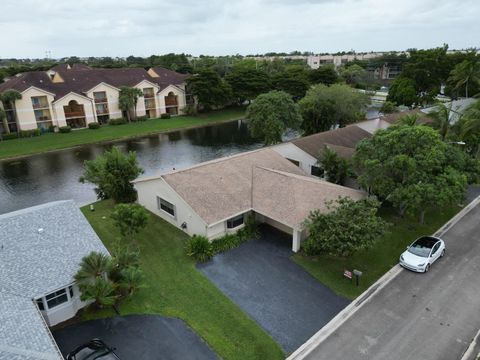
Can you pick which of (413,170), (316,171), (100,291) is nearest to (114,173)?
(100,291)

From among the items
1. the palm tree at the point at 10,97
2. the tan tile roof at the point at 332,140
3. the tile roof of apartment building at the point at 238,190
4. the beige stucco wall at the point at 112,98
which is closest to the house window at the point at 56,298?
the tile roof of apartment building at the point at 238,190

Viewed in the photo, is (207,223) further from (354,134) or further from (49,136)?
(49,136)

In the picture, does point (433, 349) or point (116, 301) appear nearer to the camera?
point (433, 349)

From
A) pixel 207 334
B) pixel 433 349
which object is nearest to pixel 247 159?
pixel 207 334

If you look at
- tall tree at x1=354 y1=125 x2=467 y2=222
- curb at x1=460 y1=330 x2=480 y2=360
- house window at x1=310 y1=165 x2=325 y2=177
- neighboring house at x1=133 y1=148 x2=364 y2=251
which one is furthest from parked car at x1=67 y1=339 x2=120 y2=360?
house window at x1=310 y1=165 x2=325 y2=177

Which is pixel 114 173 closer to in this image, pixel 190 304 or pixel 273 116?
pixel 190 304

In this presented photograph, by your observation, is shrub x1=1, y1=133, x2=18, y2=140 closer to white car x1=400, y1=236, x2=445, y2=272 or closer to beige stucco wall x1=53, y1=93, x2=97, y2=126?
beige stucco wall x1=53, y1=93, x2=97, y2=126
